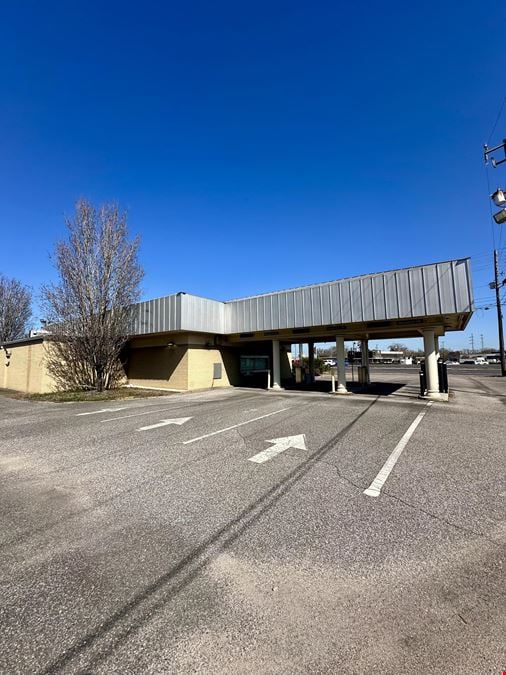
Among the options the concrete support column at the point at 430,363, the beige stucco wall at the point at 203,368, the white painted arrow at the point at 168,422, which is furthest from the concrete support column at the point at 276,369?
the white painted arrow at the point at 168,422

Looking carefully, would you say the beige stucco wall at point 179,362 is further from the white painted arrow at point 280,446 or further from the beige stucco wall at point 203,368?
the white painted arrow at point 280,446

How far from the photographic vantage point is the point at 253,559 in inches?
110

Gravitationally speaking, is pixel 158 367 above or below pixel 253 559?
above

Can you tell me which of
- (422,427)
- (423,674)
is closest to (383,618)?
(423,674)

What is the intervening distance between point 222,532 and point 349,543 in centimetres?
127

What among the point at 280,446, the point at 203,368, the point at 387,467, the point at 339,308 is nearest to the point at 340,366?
the point at 339,308

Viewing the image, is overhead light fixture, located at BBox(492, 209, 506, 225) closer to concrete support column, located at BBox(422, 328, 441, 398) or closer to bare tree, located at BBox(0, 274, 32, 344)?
concrete support column, located at BBox(422, 328, 441, 398)

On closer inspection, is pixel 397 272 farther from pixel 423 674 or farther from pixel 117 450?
pixel 423 674

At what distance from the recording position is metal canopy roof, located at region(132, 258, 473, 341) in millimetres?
11891

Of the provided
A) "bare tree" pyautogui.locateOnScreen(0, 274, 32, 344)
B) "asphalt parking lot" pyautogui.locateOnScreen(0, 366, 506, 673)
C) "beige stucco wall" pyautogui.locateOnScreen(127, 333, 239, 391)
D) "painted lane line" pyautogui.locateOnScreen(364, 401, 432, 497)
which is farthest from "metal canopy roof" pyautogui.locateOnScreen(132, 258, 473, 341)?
"bare tree" pyautogui.locateOnScreen(0, 274, 32, 344)

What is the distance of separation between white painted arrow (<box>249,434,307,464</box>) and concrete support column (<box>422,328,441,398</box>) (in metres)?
9.21

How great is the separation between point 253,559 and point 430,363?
13.4m

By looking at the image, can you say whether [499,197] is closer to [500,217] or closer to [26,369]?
[500,217]

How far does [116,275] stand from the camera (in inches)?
729
